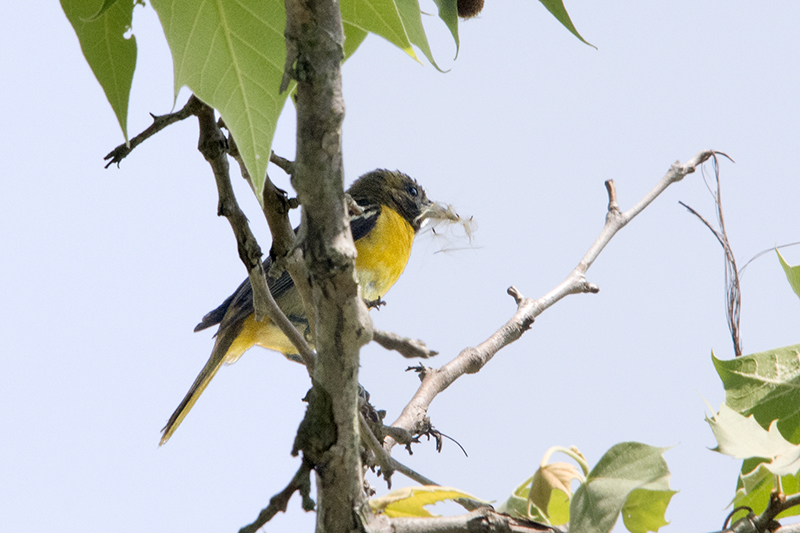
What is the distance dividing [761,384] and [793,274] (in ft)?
0.59

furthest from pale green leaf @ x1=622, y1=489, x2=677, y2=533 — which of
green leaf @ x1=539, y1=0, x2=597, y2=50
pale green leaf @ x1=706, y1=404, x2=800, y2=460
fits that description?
green leaf @ x1=539, y1=0, x2=597, y2=50

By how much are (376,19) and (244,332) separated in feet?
7.69

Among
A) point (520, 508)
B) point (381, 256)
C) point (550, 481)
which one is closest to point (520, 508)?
point (520, 508)

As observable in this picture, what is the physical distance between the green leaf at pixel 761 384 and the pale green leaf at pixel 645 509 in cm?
19

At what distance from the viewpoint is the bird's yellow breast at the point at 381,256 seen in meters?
3.36

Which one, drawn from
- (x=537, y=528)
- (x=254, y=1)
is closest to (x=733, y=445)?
(x=537, y=528)

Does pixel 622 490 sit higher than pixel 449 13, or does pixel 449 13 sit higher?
pixel 449 13

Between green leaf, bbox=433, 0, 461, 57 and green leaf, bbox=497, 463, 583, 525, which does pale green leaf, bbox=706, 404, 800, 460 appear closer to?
green leaf, bbox=497, 463, 583, 525

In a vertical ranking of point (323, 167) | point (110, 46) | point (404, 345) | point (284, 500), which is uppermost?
point (110, 46)

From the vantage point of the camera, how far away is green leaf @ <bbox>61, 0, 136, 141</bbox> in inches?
37.1

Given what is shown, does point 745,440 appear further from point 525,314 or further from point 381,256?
point 381,256

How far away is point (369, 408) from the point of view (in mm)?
1313

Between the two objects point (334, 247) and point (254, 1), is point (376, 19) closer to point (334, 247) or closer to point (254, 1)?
point (254, 1)

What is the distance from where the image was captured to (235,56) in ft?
2.92
